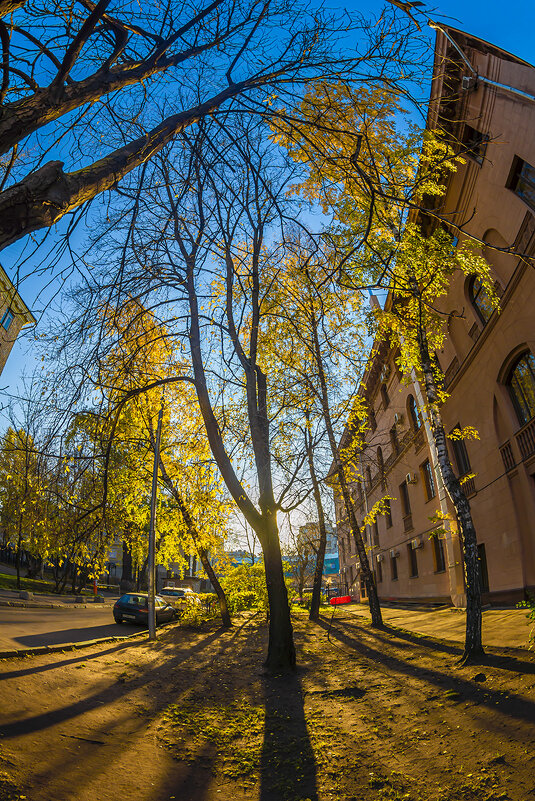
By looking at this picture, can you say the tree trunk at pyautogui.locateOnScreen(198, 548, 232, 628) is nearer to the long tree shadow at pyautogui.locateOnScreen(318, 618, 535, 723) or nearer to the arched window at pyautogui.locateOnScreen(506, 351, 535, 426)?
the long tree shadow at pyautogui.locateOnScreen(318, 618, 535, 723)

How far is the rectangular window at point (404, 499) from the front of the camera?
81.3 ft

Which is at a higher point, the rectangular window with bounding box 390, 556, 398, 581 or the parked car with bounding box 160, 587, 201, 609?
the rectangular window with bounding box 390, 556, 398, 581

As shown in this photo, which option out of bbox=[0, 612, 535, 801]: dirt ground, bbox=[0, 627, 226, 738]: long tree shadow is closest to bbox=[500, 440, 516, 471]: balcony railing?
bbox=[0, 612, 535, 801]: dirt ground

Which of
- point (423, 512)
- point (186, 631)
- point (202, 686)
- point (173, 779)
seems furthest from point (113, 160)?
point (423, 512)

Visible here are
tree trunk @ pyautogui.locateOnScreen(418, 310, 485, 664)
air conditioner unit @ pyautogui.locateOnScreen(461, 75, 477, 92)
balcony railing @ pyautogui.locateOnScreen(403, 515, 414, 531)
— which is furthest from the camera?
balcony railing @ pyautogui.locateOnScreen(403, 515, 414, 531)

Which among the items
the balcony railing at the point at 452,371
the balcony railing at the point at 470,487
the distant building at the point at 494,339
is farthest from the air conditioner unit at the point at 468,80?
the balcony railing at the point at 470,487

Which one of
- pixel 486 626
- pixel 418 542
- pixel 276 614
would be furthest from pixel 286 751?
pixel 418 542

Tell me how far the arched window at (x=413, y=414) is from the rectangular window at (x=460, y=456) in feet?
13.0

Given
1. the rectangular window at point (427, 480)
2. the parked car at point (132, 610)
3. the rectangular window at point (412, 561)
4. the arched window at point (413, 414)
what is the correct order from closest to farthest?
1. the parked car at point (132, 610)
2. the rectangular window at point (427, 480)
3. the arched window at point (413, 414)
4. the rectangular window at point (412, 561)

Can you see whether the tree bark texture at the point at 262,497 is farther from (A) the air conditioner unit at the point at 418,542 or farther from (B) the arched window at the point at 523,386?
(A) the air conditioner unit at the point at 418,542

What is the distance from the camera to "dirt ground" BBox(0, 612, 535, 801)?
3.61 m

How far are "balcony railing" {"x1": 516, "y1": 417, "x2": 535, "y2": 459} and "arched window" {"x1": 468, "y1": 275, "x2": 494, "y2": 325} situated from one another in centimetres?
396

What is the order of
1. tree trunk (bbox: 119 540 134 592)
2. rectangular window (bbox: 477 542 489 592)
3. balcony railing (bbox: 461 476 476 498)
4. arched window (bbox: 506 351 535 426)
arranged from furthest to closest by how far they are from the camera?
tree trunk (bbox: 119 540 134 592), balcony railing (bbox: 461 476 476 498), rectangular window (bbox: 477 542 489 592), arched window (bbox: 506 351 535 426)

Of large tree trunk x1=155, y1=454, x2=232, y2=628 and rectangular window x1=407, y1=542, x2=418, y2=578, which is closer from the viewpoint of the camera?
large tree trunk x1=155, y1=454, x2=232, y2=628
